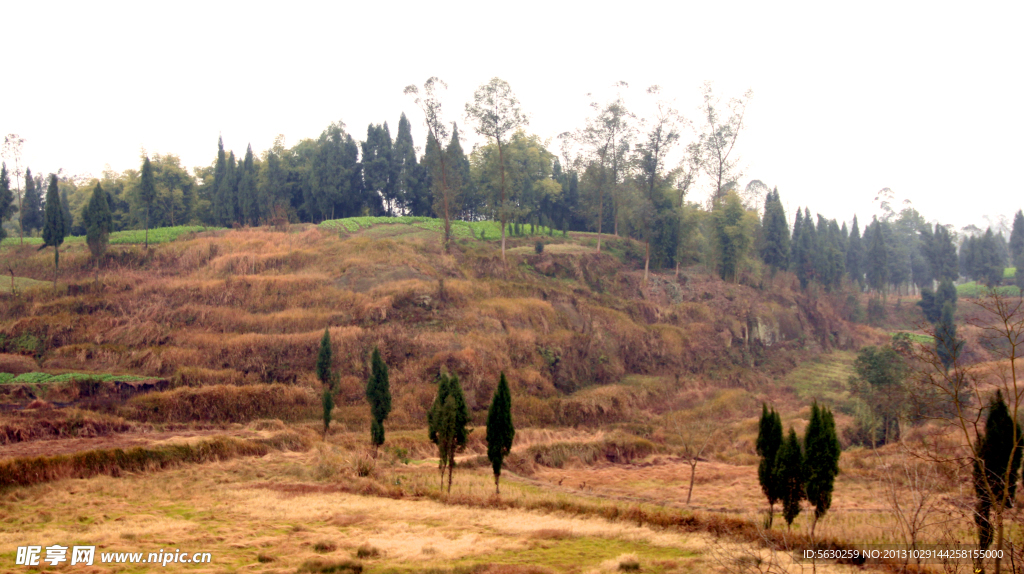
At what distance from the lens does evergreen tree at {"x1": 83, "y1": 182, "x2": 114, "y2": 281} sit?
121ft

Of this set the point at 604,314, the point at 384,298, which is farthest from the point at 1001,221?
the point at 384,298

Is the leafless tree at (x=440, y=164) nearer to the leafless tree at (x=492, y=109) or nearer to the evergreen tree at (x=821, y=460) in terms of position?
the leafless tree at (x=492, y=109)

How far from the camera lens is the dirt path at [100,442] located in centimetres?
1717

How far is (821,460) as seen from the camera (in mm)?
14305

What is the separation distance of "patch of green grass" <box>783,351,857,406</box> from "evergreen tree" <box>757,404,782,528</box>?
19.6 metres

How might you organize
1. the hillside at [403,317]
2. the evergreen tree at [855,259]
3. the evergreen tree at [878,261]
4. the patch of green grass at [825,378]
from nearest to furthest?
the hillside at [403,317]
the patch of green grass at [825,378]
the evergreen tree at [878,261]
the evergreen tree at [855,259]

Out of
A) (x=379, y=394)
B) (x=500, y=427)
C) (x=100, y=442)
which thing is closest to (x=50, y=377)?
(x=100, y=442)

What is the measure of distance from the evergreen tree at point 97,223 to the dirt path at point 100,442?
21.3 meters

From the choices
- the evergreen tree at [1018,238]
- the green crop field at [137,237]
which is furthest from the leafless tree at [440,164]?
the evergreen tree at [1018,238]

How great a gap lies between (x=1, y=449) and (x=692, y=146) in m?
46.3

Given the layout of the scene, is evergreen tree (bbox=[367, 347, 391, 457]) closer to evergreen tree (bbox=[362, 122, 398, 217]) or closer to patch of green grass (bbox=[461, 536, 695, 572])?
patch of green grass (bbox=[461, 536, 695, 572])

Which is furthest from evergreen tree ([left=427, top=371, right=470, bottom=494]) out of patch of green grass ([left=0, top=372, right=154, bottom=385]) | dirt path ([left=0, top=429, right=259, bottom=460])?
patch of green grass ([left=0, top=372, right=154, bottom=385])

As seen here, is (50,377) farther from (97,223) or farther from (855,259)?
(855,259)

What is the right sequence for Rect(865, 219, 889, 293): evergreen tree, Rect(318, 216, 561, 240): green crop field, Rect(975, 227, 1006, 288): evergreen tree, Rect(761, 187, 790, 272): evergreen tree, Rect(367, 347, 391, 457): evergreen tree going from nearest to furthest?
Rect(367, 347, 391, 457): evergreen tree, Rect(318, 216, 561, 240): green crop field, Rect(761, 187, 790, 272): evergreen tree, Rect(865, 219, 889, 293): evergreen tree, Rect(975, 227, 1006, 288): evergreen tree
